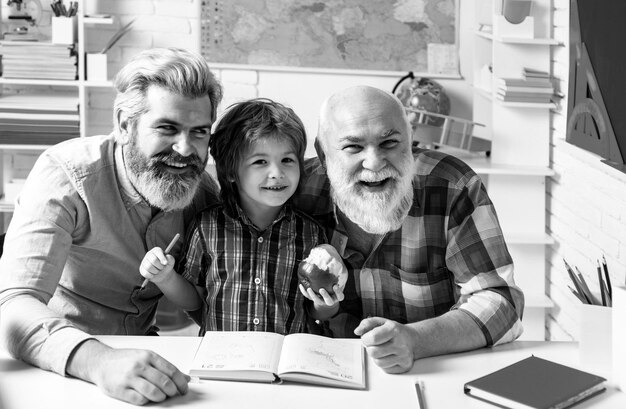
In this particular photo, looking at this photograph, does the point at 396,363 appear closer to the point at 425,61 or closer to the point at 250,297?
the point at 250,297

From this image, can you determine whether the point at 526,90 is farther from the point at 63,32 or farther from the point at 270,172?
the point at 63,32

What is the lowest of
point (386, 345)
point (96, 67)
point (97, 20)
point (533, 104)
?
point (386, 345)

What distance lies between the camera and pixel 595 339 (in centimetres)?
181

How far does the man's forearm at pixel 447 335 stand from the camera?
1866 millimetres

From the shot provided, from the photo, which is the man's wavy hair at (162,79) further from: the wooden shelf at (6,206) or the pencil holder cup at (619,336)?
the wooden shelf at (6,206)

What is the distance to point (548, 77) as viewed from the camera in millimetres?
3996

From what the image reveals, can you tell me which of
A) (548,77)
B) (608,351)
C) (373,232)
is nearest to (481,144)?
(548,77)

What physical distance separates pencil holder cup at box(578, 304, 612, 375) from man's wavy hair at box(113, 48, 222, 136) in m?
1.02

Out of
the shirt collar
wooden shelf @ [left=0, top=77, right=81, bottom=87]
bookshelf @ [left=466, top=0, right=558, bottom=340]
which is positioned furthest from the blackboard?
wooden shelf @ [left=0, top=77, right=81, bottom=87]

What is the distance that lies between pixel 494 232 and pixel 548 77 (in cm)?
209

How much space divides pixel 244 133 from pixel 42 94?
9.63ft

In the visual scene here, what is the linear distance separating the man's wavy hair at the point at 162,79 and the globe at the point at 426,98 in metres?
2.22

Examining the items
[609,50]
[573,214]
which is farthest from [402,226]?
[573,214]

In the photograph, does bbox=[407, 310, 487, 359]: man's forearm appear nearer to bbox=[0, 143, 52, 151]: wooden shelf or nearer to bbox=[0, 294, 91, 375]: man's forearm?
bbox=[0, 294, 91, 375]: man's forearm
